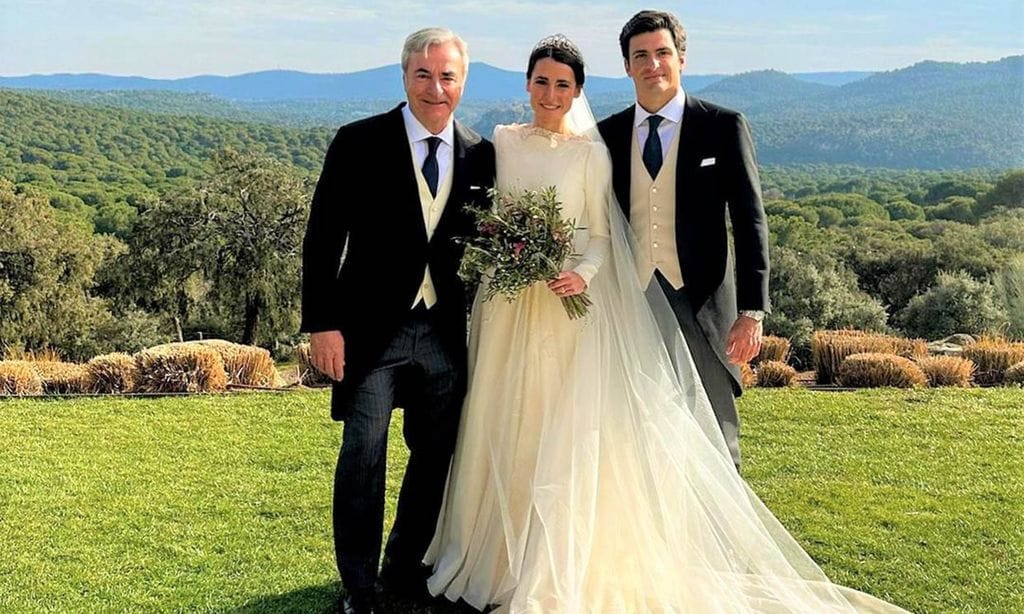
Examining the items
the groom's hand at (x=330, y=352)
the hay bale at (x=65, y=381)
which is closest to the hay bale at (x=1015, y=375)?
the groom's hand at (x=330, y=352)

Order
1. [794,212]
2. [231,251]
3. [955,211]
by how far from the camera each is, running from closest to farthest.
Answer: [231,251]
[794,212]
[955,211]

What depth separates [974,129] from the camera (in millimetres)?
128375

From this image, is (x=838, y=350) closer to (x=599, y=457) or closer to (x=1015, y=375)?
(x=1015, y=375)

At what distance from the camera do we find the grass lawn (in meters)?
4.55

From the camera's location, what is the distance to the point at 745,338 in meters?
3.98

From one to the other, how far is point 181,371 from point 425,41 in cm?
739

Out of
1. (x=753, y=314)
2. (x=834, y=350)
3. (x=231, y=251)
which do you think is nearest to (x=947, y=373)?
(x=834, y=350)

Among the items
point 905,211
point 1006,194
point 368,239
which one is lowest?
point 905,211

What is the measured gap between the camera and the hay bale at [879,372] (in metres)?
9.98

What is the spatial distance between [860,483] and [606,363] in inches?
130

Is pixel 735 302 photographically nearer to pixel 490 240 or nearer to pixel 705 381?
pixel 705 381

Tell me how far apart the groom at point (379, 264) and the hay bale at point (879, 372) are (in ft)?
24.6

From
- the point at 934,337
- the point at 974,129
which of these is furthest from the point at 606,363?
the point at 974,129

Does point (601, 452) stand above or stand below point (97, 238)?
above
